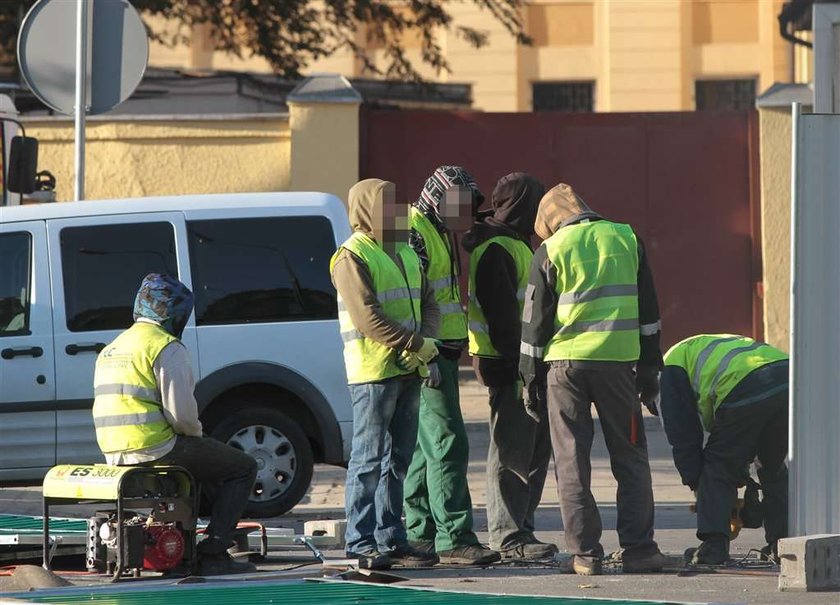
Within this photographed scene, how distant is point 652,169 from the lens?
1684 centimetres

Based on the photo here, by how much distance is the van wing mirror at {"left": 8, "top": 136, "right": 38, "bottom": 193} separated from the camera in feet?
40.8

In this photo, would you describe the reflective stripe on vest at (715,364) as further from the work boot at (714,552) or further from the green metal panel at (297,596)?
the green metal panel at (297,596)

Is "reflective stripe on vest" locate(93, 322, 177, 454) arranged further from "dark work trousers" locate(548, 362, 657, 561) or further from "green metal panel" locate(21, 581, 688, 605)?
"dark work trousers" locate(548, 362, 657, 561)

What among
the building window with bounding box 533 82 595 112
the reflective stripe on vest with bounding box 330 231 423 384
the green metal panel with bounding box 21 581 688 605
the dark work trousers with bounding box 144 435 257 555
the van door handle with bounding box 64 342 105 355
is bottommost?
the green metal panel with bounding box 21 581 688 605

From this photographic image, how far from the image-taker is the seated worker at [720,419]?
758 cm

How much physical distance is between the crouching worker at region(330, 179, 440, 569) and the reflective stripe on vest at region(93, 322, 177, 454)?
2.81 feet

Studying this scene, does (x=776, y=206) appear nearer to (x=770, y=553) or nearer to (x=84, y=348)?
(x=84, y=348)

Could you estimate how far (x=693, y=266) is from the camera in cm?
1678

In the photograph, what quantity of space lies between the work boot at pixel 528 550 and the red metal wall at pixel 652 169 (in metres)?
8.96

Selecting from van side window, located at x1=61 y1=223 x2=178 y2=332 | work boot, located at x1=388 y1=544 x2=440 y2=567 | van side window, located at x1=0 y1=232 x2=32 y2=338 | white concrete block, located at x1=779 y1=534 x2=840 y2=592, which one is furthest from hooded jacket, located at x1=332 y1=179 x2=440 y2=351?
van side window, located at x1=0 y1=232 x2=32 y2=338

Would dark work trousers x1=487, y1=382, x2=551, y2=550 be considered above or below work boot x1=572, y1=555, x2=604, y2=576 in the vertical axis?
above

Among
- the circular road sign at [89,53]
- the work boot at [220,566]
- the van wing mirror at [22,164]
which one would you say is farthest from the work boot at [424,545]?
the van wing mirror at [22,164]

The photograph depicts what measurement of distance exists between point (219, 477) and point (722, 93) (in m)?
22.3

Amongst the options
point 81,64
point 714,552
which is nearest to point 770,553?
point 714,552
